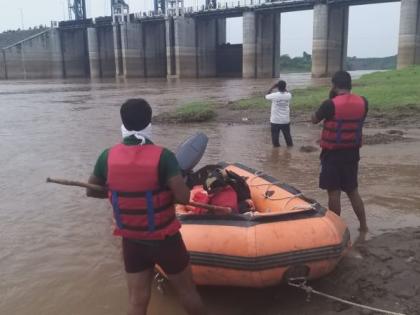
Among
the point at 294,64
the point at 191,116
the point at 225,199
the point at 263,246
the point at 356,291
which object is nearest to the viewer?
the point at 263,246

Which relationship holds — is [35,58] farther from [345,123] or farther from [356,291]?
[356,291]

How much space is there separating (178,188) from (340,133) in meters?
2.03

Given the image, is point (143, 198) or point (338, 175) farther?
point (338, 175)

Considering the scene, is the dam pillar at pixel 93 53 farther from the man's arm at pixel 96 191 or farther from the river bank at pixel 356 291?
the man's arm at pixel 96 191

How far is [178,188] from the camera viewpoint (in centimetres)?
243

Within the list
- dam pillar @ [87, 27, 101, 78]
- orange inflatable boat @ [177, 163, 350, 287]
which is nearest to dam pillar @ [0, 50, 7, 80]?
dam pillar @ [87, 27, 101, 78]

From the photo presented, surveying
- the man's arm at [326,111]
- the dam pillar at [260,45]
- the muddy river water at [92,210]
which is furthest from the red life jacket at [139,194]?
the dam pillar at [260,45]

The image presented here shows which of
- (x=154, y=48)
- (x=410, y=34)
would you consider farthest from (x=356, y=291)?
(x=154, y=48)

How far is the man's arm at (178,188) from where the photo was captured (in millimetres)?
2418

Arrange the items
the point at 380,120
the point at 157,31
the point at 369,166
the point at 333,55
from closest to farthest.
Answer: the point at 369,166, the point at 380,120, the point at 333,55, the point at 157,31

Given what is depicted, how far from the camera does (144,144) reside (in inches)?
96.5

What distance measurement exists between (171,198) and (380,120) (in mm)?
9871

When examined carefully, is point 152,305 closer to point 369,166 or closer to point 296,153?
point 369,166

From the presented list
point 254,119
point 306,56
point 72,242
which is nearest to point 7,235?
point 72,242
